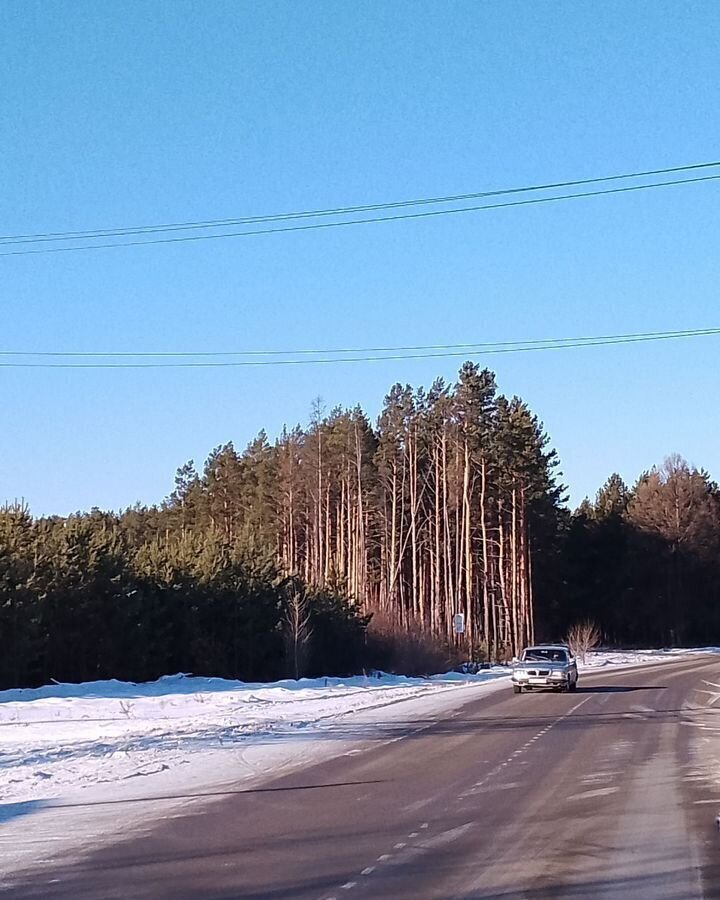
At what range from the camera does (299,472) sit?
285 feet

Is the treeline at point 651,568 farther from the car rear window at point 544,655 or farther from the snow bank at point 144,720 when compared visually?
the car rear window at point 544,655

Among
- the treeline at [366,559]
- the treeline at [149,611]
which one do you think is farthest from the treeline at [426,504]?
the treeline at [149,611]

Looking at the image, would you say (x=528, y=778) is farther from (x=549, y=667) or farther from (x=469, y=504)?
(x=469, y=504)

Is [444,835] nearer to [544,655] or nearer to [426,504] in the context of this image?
[544,655]

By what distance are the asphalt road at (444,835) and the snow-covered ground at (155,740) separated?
0.84m

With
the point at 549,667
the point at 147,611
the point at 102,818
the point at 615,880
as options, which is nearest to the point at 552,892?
the point at 615,880

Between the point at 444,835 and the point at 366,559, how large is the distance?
7314 cm

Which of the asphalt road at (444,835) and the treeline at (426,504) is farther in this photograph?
the treeline at (426,504)

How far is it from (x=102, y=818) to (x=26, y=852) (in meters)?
2.15

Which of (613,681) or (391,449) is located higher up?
(391,449)

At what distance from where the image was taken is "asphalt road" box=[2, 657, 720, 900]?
930 cm

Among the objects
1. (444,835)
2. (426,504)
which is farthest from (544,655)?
(426,504)

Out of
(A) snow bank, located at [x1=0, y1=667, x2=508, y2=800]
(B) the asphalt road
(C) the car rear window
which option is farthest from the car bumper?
(B) the asphalt road

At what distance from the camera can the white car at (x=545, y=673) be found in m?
38.7
